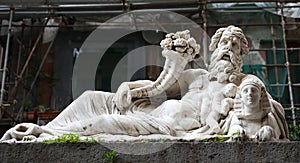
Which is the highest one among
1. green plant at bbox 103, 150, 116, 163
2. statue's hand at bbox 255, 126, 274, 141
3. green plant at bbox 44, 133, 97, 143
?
statue's hand at bbox 255, 126, 274, 141

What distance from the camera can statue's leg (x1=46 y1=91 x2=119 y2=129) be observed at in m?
4.91

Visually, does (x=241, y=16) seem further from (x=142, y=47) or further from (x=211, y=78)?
(x=211, y=78)

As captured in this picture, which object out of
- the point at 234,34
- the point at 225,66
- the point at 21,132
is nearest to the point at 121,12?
the point at 234,34

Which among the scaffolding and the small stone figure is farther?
the scaffolding

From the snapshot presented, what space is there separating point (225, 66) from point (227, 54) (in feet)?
0.53

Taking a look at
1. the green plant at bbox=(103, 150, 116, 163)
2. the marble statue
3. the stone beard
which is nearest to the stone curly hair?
the marble statue

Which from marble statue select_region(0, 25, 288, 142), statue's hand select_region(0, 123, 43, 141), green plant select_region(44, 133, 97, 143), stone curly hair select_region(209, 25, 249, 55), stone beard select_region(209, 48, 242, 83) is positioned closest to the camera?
green plant select_region(44, 133, 97, 143)

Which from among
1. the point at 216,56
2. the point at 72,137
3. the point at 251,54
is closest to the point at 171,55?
the point at 216,56

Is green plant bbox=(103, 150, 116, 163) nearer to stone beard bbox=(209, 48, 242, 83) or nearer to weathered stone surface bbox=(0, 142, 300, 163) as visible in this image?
weathered stone surface bbox=(0, 142, 300, 163)

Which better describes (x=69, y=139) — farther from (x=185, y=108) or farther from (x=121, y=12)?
(x=121, y=12)

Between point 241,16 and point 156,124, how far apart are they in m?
7.10

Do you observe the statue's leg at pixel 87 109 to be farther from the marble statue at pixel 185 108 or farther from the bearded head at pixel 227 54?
the bearded head at pixel 227 54

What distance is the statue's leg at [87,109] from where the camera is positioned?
4.91 m

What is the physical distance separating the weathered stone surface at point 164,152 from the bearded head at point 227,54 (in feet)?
3.35
